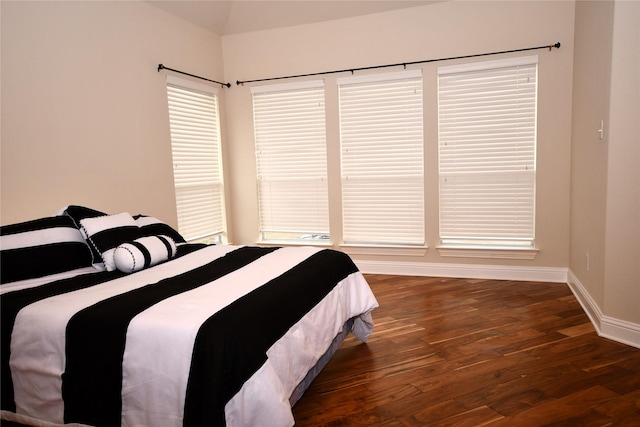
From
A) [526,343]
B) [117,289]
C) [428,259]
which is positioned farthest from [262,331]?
[428,259]

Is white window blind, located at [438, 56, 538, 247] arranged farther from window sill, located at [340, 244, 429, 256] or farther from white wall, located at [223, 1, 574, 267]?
window sill, located at [340, 244, 429, 256]

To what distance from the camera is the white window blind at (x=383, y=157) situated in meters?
4.62

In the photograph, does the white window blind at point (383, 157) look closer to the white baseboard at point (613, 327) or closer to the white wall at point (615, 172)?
the white wall at point (615, 172)

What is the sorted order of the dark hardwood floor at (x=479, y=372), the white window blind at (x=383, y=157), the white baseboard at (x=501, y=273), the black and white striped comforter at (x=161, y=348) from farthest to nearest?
the white window blind at (x=383, y=157) < the white baseboard at (x=501, y=273) < the dark hardwood floor at (x=479, y=372) < the black and white striped comforter at (x=161, y=348)

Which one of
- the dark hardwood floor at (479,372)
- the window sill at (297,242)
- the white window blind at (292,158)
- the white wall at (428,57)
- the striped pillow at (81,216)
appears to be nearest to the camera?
the dark hardwood floor at (479,372)

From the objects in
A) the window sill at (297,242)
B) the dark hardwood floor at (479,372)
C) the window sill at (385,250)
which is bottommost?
the dark hardwood floor at (479,372)

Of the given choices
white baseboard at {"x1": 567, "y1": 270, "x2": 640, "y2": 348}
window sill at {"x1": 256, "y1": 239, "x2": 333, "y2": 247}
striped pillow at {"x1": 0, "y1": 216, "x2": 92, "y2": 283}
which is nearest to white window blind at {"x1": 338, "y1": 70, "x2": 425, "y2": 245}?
window sill at {"x1": 256, "y1": 239, "x2": 333, "y2": 247}

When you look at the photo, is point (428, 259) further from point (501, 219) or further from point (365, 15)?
point (365, 15)

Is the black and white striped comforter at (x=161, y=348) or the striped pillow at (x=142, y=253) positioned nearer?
the black and white striped comforter at (x=161, y=348)

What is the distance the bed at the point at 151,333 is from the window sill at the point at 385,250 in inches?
88.8

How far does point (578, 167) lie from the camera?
12.5 ft

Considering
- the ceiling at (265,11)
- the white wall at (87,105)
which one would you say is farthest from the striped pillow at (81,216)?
the ceiling at (265,11)

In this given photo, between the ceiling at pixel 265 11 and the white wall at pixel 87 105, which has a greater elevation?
the ceiling at pixel 265 11

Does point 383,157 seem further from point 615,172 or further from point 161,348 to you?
point 161,348
